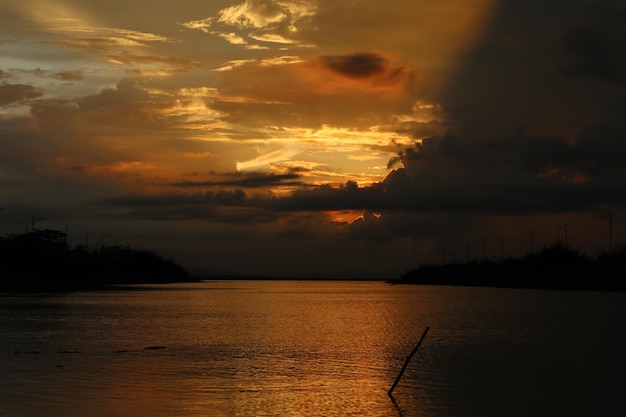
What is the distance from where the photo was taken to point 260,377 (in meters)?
42.0

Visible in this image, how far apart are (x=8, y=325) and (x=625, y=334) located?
183ft

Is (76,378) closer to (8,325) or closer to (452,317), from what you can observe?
(8,325)

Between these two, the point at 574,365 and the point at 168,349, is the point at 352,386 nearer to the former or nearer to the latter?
the point at 574,365

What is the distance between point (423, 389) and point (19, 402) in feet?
60.9

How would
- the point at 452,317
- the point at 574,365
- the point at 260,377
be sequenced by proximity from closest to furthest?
the point at 260,377
the point at 574,365
the point at 452,317

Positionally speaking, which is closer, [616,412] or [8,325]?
[616,412]

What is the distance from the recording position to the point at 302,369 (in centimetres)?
4553

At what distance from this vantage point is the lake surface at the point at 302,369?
33250mm

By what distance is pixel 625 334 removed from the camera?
69250 millimetres

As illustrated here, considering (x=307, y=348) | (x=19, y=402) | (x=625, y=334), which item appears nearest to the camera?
(x=19, y=402)

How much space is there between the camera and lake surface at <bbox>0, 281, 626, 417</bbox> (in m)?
33.2

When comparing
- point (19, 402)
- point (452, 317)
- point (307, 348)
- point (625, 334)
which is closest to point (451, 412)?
point (19, 402)

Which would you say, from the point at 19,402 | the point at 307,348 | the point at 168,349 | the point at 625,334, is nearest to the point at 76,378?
the point at 19,402

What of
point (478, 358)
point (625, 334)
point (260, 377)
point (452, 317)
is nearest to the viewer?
point (260, 377)
